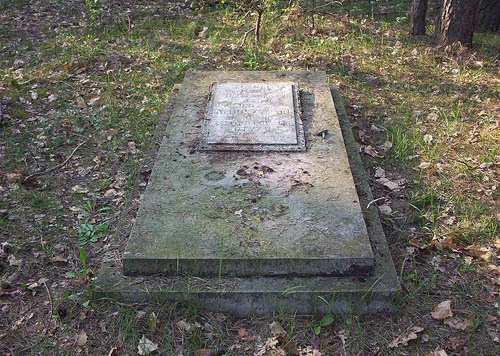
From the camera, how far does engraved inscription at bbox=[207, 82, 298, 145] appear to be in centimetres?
403

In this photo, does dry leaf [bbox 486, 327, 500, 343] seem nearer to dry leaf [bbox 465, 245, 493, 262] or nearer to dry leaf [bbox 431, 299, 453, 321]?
Answer: dry leaf [bbox 431, 299, 453, 321]

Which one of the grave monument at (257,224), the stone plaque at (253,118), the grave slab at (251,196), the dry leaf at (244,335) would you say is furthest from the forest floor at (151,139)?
the stone plaque at (253,118)

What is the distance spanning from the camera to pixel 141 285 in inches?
119

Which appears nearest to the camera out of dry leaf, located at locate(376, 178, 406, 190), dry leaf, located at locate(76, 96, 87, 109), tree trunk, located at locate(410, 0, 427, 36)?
dry leaf, located at locate(376, 178, 406, 190)

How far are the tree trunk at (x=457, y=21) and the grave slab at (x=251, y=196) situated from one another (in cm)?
282

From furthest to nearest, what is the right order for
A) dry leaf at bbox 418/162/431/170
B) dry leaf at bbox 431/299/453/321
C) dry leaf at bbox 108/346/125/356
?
dry leaf at bbox 418/162/431/170 → dry leaf at bbox 431/299/453/321 → dry leaf at bbox 108/346/125/356

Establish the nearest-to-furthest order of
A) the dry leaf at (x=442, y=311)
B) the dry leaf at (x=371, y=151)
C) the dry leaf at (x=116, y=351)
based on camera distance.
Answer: the dry leaf at (x=116, y=351)
the dry leaf at (x=442, y=311)
the dry leaf at (x=371, y=151)

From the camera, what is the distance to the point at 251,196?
347 centimetres

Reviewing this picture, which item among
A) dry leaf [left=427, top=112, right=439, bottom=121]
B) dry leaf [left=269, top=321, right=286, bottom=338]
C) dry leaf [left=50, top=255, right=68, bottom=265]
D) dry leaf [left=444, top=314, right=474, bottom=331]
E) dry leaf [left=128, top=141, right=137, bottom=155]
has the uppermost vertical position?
dry leaf [left=50, top=255, right=68, bottom=265]

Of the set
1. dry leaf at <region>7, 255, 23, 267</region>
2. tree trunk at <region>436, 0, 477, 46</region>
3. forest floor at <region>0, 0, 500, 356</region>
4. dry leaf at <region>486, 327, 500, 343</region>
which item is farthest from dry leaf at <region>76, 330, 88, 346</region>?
tree trunk at <region>436, 0, 477, 46</region>

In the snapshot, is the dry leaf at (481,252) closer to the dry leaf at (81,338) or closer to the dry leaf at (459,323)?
the dry leaf at (459,323)

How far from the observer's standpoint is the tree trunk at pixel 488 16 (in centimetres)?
723

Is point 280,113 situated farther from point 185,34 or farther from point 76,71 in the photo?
point 185,34

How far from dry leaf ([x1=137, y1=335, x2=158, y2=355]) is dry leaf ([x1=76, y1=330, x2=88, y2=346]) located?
318 millimetres
